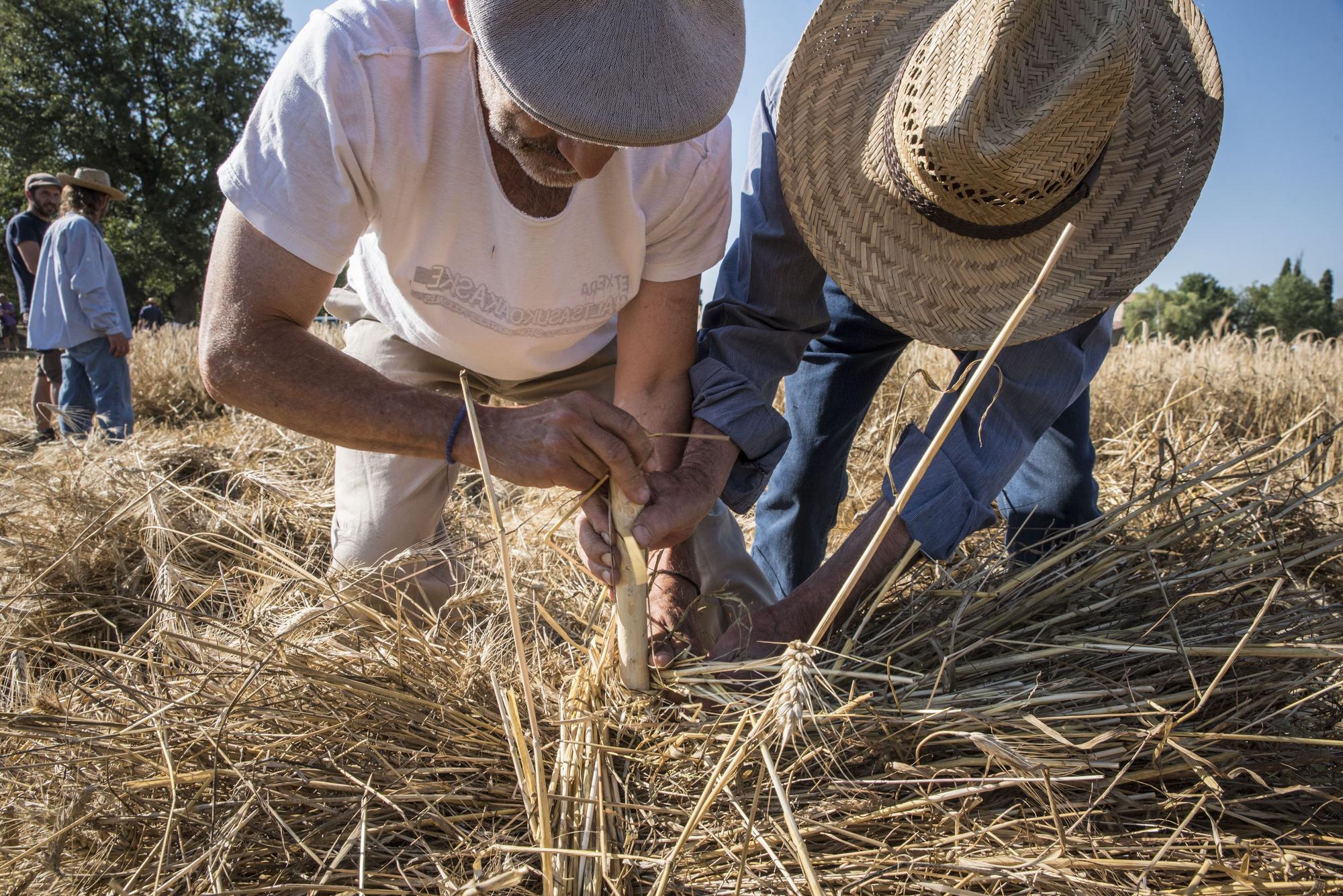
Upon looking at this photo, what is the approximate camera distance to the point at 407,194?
5.39 feet

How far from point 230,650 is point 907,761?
42.7 inches

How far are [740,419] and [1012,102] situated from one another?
0.78m

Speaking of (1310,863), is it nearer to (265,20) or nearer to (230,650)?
(230,650)

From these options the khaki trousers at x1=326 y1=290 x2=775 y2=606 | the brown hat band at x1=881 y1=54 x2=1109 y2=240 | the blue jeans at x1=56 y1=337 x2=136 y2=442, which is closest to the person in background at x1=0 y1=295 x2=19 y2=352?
the blue jeans at x1=56 y1=337 x2=136 y2=442

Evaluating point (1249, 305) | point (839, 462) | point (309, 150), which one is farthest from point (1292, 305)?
point (309, 150)

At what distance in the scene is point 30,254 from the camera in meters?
5.37

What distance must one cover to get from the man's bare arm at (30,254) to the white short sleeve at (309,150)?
17.1 ft

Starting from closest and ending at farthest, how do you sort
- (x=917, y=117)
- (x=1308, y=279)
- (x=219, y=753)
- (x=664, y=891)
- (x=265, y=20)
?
(x=664, y=891), (x=219, y=753), (x=917, y=117), (x=265, y=20), (x=1308, y=279)

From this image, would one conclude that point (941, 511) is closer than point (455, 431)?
No

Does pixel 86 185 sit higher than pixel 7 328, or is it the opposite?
pixel 86 185

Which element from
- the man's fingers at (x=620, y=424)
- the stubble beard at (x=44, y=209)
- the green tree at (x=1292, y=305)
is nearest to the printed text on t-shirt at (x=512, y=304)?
the man's fingers at (x=620, y=424)

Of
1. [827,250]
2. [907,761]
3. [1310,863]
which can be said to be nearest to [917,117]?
[827,250]

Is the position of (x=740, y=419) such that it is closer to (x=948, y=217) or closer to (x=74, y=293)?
(x=948, y=217)

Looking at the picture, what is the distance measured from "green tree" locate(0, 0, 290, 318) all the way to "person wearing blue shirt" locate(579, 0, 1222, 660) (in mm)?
25497
